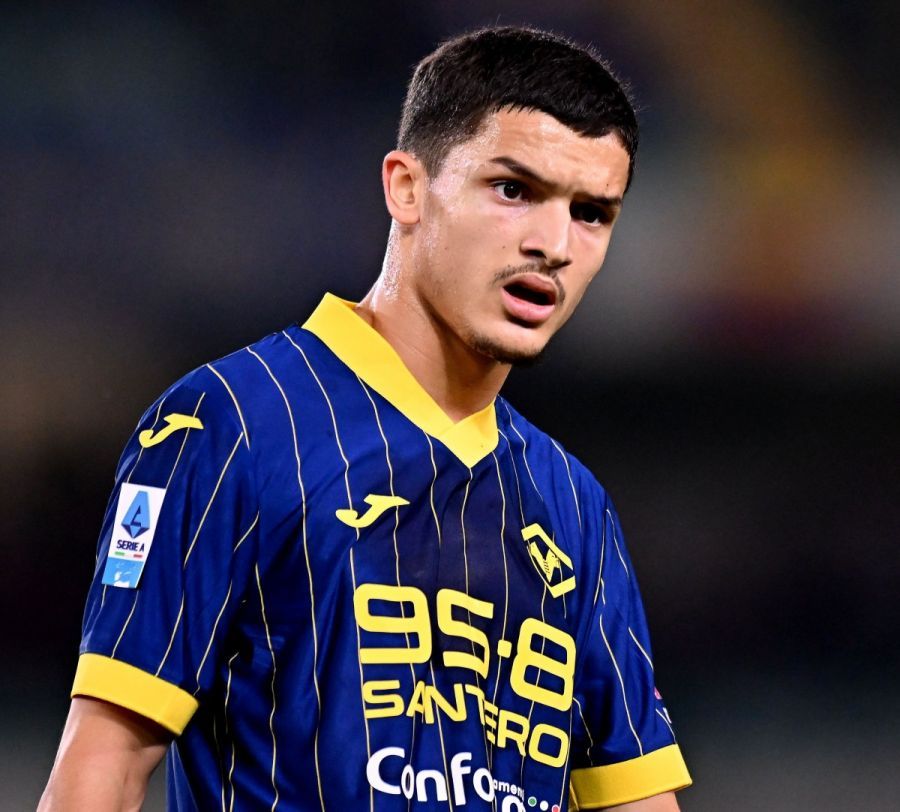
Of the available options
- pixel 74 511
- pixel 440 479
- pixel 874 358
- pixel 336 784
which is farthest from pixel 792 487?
pixel 336 784

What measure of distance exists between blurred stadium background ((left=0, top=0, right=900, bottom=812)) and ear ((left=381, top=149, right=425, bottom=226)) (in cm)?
132

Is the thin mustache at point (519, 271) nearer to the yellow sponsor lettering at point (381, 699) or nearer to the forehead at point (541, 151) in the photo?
the forehead at point (541, 151)

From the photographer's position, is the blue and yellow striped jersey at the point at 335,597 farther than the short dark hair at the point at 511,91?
No

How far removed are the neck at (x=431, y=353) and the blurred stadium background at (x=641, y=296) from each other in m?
1.31

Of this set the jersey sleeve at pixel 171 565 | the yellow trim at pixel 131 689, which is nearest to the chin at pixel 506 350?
the jersey sleeve at pixel 171 565

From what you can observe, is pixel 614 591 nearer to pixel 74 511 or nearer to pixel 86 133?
pixel 74 511

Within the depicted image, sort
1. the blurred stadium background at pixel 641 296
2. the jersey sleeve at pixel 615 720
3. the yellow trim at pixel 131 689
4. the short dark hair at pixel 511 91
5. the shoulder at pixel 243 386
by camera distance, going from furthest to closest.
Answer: the blurred stadium background at pixel 641 296
the jersey sleeve at pixel 615 720
the short dark hair at pixel 511 91
the shoulder at pixel 243 386
the yellow trim at pixel 131 689

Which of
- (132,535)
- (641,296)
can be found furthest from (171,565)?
(641,296)

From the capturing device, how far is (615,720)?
1341mm

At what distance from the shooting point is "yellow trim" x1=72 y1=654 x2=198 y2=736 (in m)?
1.03

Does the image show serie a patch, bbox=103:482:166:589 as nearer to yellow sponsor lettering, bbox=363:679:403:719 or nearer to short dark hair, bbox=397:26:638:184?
yellow sponsor lettering, bbox=363:679:403:719

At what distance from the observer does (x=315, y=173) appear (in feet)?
8.84

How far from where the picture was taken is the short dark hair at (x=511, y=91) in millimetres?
1236

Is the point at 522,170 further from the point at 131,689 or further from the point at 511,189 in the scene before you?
the point at 131,689
